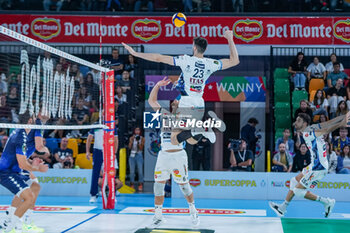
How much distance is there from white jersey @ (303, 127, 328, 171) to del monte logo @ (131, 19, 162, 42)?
29.4 ft

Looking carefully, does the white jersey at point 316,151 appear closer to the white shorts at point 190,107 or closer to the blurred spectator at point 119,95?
the white shorts at point 190,107

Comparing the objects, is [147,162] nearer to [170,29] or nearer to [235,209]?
[170,29]

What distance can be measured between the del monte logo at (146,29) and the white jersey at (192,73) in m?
9.68

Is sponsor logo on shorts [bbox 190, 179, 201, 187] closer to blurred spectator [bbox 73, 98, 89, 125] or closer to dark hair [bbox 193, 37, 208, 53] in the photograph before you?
blurred spectator [bbox 73, 98, 89, 125]

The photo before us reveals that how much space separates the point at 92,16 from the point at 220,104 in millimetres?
5582

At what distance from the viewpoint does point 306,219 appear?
392 inches

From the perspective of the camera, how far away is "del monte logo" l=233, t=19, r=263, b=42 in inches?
682

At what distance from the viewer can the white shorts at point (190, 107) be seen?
26.3 feet

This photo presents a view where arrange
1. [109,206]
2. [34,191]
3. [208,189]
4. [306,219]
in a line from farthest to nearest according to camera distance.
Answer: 1. [208,189]
2. [109,206]
3. [306,219]
4. [34,191]

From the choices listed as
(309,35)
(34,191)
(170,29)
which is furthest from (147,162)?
(34,191)

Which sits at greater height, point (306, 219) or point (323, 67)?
point (323, 67)

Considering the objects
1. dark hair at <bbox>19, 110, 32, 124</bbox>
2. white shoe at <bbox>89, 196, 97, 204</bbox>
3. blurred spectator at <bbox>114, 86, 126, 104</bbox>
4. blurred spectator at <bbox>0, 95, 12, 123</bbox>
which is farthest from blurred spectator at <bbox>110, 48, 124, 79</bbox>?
dark hair at <bbox>19, 110, 32, 124</bbox>

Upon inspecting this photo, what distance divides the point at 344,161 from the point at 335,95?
9.36 ft

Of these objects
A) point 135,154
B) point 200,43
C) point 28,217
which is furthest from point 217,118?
point 28,217
